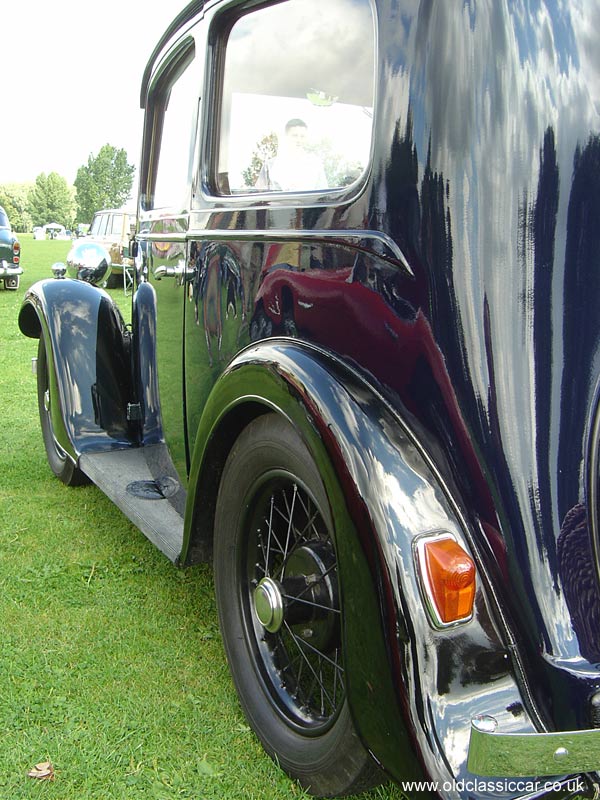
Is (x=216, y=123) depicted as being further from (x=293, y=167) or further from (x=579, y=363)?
(x=579, y=363)

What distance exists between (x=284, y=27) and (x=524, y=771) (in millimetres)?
2035

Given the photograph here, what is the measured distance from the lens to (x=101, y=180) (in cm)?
7062

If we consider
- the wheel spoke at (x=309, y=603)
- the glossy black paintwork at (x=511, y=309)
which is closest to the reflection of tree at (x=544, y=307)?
the glossy black paintwork at (x=511, y=309)

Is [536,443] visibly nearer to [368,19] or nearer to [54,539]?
[368,19]

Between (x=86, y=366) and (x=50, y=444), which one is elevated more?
(x=86, y=366)

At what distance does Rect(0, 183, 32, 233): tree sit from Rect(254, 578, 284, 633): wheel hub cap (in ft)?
287

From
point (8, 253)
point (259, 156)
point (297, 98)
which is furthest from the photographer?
point (8, 253)

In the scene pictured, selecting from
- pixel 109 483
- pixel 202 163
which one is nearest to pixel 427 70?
pixel 202 163

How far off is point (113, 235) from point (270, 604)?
56.8 feet

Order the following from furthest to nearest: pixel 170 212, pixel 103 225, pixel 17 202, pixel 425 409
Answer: pixel 17 202 < pixel 103 225 < pixel 170 212 < pixel 425 409

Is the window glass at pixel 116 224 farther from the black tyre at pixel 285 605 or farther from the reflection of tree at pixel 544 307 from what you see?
the reflection of tree at pixel 544 307

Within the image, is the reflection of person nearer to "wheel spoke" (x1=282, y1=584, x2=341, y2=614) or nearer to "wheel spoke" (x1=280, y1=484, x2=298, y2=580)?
"wheel spoke" (x1=280, y1=484, x2=298, y2=580)

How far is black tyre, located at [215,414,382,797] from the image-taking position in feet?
6.21

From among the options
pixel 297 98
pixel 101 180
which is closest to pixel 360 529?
pixel 297 98
